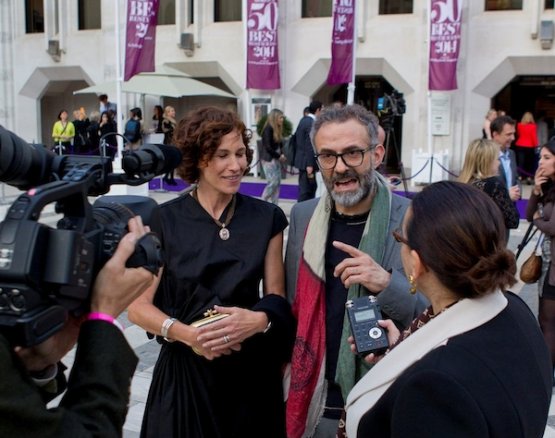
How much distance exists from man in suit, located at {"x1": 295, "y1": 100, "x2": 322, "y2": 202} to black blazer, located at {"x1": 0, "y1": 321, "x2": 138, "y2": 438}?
9.52 metres

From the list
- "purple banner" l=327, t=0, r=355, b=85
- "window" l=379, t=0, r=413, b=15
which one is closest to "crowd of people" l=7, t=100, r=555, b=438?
"purple banner" l=327, t=0, r=355, b=85

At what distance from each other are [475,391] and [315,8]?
18.8 meters

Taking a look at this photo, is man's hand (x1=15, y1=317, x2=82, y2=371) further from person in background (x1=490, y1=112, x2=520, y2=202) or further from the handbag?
person in background (x1=490, y1=112, x2=520, y2=202)

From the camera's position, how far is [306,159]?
10992 millimetres

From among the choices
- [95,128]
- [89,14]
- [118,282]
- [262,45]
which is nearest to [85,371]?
[118,282]

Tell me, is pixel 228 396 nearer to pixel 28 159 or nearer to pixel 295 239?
pixel 295 239

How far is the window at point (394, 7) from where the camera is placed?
18062 millimetres

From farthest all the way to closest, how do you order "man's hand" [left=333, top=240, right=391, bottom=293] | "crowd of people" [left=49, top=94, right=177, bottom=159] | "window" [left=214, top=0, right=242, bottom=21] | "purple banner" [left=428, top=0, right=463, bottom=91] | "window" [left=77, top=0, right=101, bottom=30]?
1. "window" [left=77, top=0, right=101, bottom=30]
2. "window" [left=214, top=0, right=242, bottom=21]
3. "crowd of people" [left=49, top=94, right=177, bottom=159]
4. "purple banner" [left=428, top=0, right=463, bottom=91]
5. "man's hand" [left=333, top=240, right=391, bottom=293]

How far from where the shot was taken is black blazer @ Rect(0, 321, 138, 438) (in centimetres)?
119

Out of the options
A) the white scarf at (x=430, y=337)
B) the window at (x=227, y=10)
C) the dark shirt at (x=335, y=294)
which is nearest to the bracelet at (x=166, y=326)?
the dark shirt at (x=335, y=294)

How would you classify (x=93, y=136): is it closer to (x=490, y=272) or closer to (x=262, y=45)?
(x=262, y=45)

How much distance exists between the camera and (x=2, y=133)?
1.29 meters

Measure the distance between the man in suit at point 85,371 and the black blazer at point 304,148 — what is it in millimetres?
9491

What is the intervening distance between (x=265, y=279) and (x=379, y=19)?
1667 centimetres
